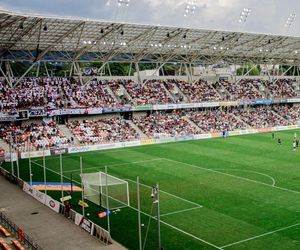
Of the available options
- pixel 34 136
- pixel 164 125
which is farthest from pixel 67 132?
pixel 164 125

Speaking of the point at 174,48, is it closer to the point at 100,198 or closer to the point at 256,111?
the point at 256,111

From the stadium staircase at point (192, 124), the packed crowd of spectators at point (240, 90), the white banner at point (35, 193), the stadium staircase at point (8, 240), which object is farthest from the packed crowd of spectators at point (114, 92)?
the stadium staircase at point (8, 240)

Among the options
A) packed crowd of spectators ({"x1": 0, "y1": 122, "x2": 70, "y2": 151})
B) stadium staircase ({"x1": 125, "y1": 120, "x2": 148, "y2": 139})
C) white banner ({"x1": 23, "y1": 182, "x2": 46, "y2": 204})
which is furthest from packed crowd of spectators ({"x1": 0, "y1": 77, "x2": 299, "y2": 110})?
white banner ({"x1": 23, "y1": 182, "x2": 46, "y2": 204})

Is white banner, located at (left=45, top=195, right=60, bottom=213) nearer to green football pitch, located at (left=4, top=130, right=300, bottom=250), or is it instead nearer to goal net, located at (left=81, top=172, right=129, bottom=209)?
green football pitch, located at (left=4, top=130, right=300, bottom=250)

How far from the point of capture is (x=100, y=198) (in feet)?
98.9

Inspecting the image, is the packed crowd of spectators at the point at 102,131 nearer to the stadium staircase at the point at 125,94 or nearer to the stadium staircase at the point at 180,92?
the stadium staircase at the point at 125,94

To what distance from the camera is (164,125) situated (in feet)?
216

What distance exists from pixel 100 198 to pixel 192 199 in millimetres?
6329

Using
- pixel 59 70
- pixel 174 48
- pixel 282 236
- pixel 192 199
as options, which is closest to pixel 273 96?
pixel 174 48

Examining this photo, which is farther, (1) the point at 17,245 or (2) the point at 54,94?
(2) the point at 54,94

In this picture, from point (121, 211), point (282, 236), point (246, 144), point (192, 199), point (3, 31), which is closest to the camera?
point (282, 236)

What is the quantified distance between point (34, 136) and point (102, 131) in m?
9.47

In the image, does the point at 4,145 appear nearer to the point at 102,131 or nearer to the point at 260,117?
the point at 102,131

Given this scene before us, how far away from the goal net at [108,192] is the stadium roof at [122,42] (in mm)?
19832
